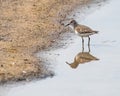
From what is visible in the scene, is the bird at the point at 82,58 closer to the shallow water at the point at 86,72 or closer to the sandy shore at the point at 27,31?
the shallow water at the point at 86,72

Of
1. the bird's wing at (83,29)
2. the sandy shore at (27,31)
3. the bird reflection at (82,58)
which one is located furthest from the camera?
the bird's wing at (83,29)

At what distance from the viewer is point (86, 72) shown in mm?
11273

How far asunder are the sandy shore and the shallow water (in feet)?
1.26

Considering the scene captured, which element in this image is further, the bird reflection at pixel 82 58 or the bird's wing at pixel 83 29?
the bird's wing at pixel 83 29

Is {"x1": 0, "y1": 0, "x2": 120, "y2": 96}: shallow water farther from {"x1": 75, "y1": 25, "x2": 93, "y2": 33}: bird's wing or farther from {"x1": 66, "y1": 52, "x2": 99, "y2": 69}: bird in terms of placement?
{"x1": 75, "y1": 25, "x2": 93, "y2": 33}: bird's wing

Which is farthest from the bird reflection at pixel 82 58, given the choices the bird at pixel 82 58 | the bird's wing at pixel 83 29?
the bird's wing at pixel 83 29

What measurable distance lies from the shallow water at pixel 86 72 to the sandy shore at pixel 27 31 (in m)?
0.39

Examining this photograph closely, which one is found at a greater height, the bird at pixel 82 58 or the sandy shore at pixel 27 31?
the sandy shore at pixel 27 31

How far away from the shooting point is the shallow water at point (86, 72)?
404 inches

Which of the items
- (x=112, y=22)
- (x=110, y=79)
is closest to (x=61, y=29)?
(x=112, y=22)

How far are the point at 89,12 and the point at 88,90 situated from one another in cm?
631

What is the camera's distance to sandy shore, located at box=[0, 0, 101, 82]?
37.3ft

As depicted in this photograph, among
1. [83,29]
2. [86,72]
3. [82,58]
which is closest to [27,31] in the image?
[83,29]

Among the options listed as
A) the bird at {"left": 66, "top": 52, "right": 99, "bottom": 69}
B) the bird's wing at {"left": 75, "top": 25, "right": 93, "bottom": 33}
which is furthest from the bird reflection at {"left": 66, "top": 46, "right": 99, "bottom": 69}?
the bird's wing at {"left": 75, "top": 25, "right": 93, "bottom": 33}
